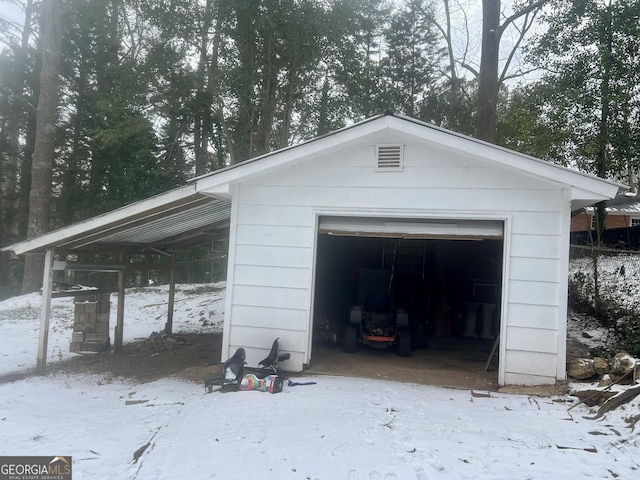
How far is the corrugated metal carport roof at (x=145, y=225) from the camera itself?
6594 mm

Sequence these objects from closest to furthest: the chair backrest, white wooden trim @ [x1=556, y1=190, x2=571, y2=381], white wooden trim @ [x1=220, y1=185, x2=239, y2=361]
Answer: white wooden trim @ [x1=556, y1=190, x2=571, y2=381] < white wooden trim @ [x1=220, y1=185, x2=239, y2=361] < the chair backrest

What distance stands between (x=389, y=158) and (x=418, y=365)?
3.33m

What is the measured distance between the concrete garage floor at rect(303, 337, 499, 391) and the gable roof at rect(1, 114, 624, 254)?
9.28ft

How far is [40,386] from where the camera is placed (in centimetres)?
661

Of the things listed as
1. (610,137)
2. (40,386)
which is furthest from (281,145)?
(40,386)

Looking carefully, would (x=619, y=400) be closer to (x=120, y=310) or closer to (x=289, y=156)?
(x=289, y=156)

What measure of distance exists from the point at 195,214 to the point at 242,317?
6.90 feet

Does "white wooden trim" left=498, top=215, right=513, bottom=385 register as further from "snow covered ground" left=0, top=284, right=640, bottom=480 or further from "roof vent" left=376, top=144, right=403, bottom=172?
"roof vent" left=376, top=144, right=403, bottom=172

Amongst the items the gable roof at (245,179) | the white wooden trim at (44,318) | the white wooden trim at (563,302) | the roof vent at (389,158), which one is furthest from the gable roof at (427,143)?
the white wooden trim at (44,318)

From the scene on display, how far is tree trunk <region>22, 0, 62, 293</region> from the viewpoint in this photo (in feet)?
47.9

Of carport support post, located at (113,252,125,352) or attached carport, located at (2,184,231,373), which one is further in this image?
carport support post, located at (113,252,125,352)

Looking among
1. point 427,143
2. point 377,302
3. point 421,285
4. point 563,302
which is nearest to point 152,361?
point 377,302

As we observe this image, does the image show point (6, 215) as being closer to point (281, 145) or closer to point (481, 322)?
point (281, 145)

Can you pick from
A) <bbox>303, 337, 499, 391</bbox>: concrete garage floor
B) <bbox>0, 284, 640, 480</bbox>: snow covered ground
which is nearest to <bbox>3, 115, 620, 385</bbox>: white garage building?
<bbox>303, 337, 499, 391</bbox>: concrete garage floor
